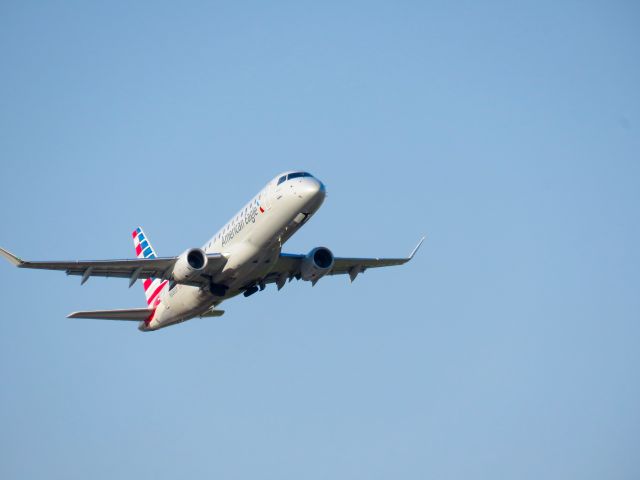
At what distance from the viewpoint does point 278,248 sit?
166ft

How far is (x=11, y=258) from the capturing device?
4806cm

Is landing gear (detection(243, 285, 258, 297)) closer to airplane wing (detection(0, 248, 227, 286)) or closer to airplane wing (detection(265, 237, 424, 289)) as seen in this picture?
airplane wing (detection(265, 237, 424, 289))

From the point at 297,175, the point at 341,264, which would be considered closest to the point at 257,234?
the point at 297,175

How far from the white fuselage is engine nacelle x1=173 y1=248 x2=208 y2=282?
122 centimetres

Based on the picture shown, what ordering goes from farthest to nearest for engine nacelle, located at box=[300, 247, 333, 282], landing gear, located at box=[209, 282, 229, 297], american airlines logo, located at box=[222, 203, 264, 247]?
1. engine nacelle, located at box=[300, 247, 333, 282]
2. landing gear, located at box=[209, 282, 229, 297]
3. american airlines logo, located at box=[222, 203, 264, 247]

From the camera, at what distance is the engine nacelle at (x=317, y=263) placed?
176 feet

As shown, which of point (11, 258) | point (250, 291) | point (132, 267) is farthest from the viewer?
point (250, 291)

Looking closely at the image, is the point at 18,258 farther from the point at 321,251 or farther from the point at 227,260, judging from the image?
the point at 321,251

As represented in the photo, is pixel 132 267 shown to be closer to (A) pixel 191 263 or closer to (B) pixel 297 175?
(A) pixel 191 263

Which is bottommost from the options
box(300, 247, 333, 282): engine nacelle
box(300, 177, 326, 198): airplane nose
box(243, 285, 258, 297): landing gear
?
box(243, 285, 258, 297): landing gear

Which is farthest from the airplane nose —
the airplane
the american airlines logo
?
Result: the american airlines logo

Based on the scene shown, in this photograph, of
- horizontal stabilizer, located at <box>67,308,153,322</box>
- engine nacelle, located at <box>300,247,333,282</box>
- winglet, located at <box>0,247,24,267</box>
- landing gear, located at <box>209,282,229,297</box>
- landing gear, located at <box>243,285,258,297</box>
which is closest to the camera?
winglet, located at <box>0,247,24,267</box>

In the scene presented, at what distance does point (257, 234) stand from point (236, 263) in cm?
190

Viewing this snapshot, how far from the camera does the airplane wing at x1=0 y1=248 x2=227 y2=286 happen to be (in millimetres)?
50750
